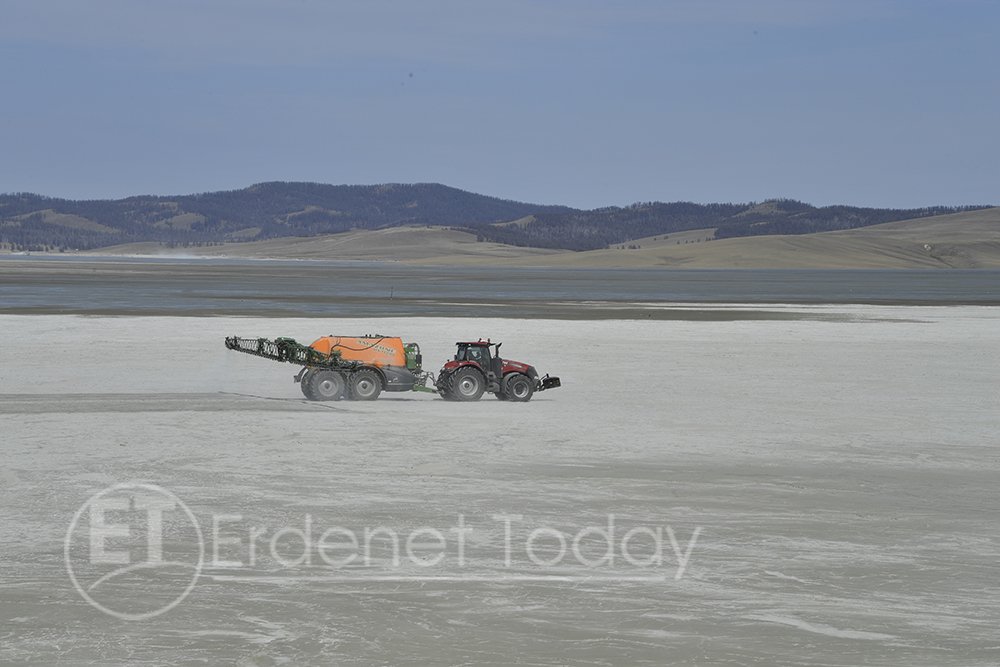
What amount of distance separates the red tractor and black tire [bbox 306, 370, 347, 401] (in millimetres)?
1739

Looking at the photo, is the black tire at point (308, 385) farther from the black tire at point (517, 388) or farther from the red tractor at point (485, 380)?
the black tire at point (517, 388)

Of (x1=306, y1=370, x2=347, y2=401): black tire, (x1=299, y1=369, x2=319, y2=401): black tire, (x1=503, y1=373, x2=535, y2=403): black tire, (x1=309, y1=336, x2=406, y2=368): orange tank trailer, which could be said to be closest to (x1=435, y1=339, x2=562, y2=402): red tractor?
(x1=503, y1=373, x2=535, y2=403): black tire

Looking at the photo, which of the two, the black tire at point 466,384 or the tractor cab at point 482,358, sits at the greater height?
the tractor cab at point 482,358

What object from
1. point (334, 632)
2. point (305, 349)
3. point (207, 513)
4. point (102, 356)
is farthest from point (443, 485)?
point (102, 356)

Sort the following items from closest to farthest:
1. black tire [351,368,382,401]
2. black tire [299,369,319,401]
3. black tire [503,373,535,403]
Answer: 1. black tire [351,368,382,401]
2. black tire [299,369,319,401]
3. black tire [503,373,535,403]

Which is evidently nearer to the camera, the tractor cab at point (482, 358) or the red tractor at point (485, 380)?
the red tractor at point (485, 380)

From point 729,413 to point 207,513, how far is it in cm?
1163

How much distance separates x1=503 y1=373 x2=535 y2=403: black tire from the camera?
25.2 metres

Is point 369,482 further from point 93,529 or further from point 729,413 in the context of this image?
point 729,413

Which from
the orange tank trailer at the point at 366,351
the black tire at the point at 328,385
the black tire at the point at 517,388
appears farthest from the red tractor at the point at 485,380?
the black tire at the point at 328,385

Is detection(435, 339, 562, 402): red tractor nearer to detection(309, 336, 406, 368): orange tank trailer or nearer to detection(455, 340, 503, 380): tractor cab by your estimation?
detection(455, 340, 503, 380): tractor cab

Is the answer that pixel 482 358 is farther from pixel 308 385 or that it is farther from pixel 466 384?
pixel 308 385

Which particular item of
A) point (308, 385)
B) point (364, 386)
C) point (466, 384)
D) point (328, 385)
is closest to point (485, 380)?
point (466, 384)

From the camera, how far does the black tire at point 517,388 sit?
82.6 feet
